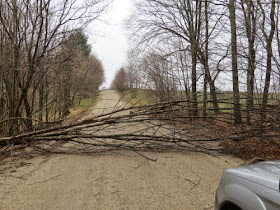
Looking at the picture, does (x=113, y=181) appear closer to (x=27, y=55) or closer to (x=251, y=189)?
(x=251, y=189)

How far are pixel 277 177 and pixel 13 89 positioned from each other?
8817 millimetres

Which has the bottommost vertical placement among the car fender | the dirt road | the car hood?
the dirt road

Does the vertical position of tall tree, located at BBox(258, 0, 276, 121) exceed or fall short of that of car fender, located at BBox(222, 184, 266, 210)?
it exceeds it

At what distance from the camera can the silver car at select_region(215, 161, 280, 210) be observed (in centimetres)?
174

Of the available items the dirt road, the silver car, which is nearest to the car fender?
the silver car

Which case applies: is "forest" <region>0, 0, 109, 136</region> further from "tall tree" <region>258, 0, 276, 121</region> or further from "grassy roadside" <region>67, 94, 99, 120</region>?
"tall tree" <region>258, 0, 276, 121</region>

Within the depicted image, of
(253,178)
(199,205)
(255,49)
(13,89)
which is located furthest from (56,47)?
(253,178)

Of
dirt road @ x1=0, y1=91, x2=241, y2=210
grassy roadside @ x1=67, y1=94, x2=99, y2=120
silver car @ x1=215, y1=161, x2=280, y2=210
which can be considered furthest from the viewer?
grassy roadside @ x1=67, y1=94, x2=99, y2=120

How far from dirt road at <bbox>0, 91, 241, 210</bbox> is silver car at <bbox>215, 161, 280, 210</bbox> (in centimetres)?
135

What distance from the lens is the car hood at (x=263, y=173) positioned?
1.83m

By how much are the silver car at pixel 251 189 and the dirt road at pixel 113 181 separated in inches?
53.3

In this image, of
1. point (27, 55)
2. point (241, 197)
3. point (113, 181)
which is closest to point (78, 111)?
point (27, 55)

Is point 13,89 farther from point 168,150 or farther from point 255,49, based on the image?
point 255,49

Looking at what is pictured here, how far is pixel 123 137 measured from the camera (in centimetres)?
655
